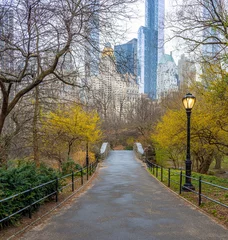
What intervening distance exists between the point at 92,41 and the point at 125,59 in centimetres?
131

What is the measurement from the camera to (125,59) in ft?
29.2

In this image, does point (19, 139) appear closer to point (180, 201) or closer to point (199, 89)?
point (180, 201)

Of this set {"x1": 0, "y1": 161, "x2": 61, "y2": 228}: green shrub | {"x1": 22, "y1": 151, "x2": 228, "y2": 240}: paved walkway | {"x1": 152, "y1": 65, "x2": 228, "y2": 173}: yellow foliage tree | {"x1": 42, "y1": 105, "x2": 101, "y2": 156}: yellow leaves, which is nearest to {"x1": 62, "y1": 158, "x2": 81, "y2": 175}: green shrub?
{"x1": 42, "y1": 105, "x2": 101, "y2": 156}: yellow leaves

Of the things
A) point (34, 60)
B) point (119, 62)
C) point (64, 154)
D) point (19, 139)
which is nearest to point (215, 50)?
point (119, 62)

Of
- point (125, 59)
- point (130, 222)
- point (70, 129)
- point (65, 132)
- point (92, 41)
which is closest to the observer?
point (130, 222)

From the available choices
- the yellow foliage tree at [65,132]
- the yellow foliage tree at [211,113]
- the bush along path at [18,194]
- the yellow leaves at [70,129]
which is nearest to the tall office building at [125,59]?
the yellow foliage tree at [211,113]

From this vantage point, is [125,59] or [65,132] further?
[65,132]

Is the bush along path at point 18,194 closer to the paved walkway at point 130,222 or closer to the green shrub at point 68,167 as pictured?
the paved walkway at point 130,222

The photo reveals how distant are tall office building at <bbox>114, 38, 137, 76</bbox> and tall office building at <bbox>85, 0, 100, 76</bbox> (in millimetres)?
745

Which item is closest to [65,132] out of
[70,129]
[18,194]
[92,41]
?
[70,129]

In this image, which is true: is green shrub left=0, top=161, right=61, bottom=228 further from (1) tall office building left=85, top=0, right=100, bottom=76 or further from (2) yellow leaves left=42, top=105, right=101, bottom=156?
(2) yellow leaves left=42, top=105, right=101, bottom=156

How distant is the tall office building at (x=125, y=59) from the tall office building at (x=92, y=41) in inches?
29.3

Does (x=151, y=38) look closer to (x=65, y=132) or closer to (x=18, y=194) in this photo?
(x=65, y=132)

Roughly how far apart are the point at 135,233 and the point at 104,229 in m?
0.72
